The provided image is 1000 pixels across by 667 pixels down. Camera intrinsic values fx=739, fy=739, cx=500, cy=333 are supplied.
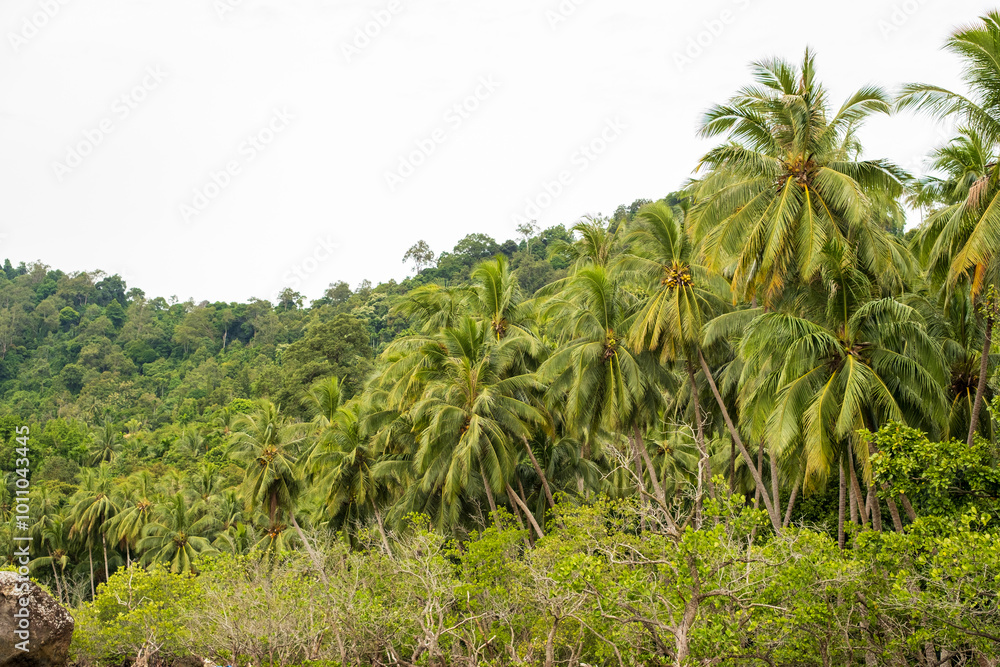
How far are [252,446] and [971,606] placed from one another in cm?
2513

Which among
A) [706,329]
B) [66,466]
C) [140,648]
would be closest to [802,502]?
[706,329]

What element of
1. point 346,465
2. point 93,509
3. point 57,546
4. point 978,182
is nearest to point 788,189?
point 978,182

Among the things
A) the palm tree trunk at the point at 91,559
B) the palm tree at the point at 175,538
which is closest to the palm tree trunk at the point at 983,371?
the palm tree at the point at 175,538

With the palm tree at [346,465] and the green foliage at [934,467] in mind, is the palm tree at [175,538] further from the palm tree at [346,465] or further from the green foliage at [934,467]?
the green foliage at [934,467]

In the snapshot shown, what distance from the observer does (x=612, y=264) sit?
19812 mm

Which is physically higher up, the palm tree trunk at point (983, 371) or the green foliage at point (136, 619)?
the palm tree trunk at point (983, 371)

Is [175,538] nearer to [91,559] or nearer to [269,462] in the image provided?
[91,559]

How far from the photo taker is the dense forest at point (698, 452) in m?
10.9

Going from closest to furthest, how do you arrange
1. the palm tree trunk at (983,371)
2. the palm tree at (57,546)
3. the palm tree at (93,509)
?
the palm tree trunk at (983,371)
the palm tree at (93,509)
the palm tree at (57,546)

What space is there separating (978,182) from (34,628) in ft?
75.2

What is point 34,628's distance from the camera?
18.6 metres

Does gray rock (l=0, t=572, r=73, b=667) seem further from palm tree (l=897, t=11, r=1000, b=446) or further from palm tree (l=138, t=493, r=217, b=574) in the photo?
palm tree (l=897, t=11, r=1000, b=446)

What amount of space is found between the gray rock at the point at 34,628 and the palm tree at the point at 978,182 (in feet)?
68.7

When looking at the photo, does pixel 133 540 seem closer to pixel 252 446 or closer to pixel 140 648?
pixel 252 446
